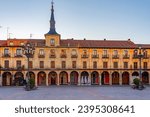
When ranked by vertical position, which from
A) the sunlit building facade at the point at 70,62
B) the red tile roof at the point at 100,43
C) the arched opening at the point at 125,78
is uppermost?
the red tile roof at the point at 100,43

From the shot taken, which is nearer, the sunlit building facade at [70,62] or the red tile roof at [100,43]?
the sunlit building facade at [70,62]

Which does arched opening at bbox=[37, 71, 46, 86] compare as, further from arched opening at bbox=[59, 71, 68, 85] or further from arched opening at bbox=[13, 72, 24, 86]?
arched opening at bbox=[13, 72, 24, 86]

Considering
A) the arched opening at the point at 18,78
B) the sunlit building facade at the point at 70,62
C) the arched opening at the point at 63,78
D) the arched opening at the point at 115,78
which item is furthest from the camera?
the arched opening at the point at 115,78

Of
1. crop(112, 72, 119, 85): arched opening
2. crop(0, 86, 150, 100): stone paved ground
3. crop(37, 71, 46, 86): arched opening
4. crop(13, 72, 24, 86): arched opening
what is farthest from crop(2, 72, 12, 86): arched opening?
crop(0, 86, 150, 100): stone paved ground

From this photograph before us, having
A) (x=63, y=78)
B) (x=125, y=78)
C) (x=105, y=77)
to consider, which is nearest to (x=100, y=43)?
(x=105, y=77)

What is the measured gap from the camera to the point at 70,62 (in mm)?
56375

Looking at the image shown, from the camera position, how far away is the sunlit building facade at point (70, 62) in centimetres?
5550

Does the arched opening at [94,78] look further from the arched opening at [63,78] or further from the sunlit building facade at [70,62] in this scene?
the arched opening at [63,78]

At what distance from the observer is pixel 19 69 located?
180 ft

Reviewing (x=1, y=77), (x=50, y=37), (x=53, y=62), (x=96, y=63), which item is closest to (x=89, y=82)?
(x=96, y=63)

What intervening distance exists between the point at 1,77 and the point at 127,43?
1011 inches

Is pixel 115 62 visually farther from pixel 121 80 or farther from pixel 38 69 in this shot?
pixel 38 69

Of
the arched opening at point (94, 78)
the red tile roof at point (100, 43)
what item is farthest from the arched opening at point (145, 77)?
the arched opening at point (94, 78)

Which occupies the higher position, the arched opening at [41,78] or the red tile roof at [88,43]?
the red tile roof at [88,43]
